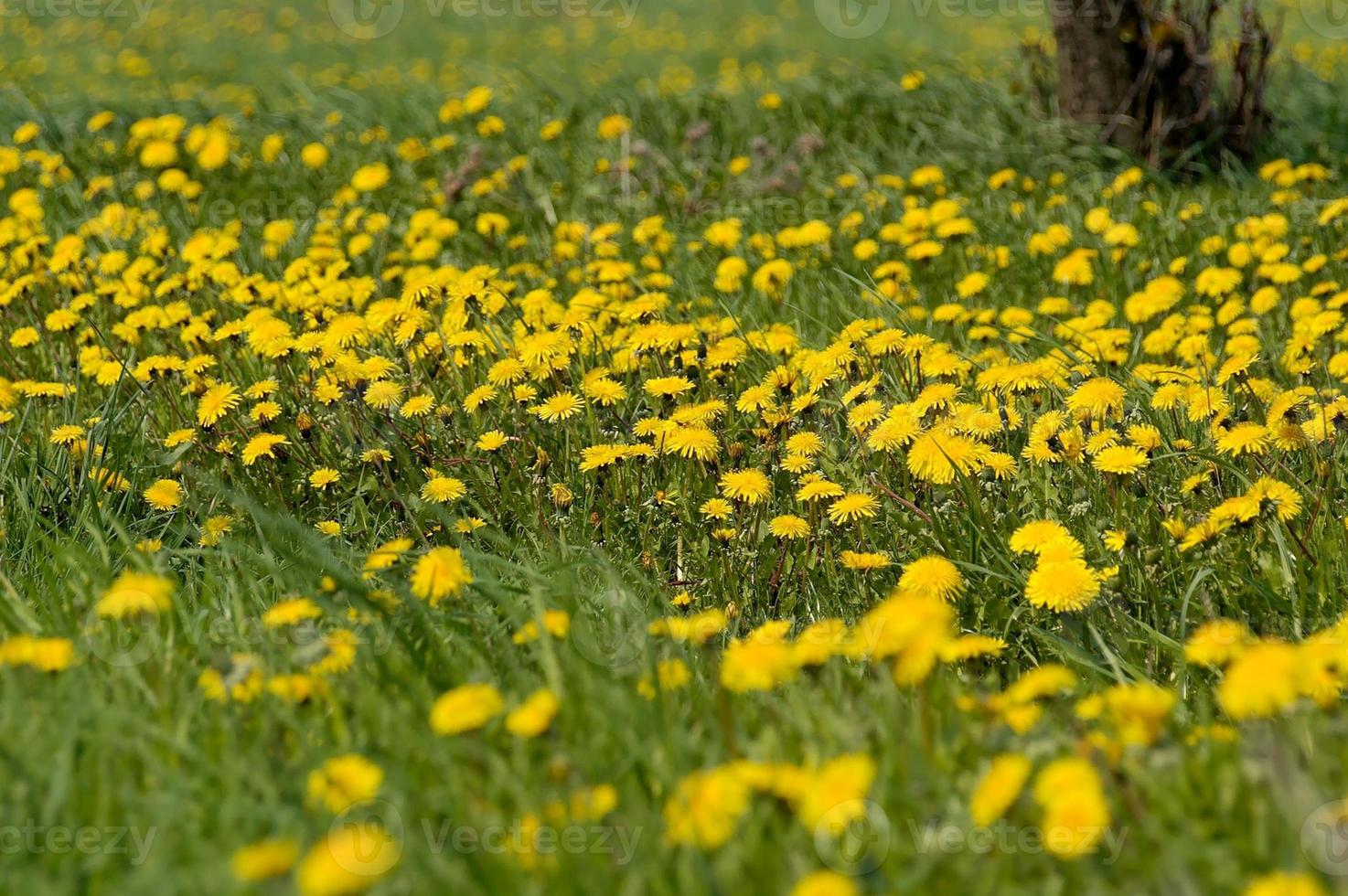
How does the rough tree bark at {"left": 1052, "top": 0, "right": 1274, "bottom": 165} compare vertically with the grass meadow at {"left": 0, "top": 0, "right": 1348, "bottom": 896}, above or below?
above

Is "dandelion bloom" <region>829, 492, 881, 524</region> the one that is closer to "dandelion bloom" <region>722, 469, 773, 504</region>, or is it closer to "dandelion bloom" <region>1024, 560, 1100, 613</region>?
"dandelion bloom" <region>722, 469, 773, 504</region>

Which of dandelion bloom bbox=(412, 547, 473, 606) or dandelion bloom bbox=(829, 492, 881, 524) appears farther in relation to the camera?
dandelion bloom bbox=(829, 492, 881, 524)

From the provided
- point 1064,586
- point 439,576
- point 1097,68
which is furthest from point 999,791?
point 1097,68

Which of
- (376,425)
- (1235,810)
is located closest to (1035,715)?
(1235,810)

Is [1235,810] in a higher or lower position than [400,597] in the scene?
higher

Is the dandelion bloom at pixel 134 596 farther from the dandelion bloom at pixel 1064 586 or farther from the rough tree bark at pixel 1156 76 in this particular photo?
the rough tree bark at pixel 1156 76

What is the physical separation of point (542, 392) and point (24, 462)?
130 cm

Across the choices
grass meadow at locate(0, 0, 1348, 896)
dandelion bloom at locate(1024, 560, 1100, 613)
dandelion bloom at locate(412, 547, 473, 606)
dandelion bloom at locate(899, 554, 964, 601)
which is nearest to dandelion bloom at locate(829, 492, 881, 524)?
grass meadow at locate(0, 0, 1348, 896)

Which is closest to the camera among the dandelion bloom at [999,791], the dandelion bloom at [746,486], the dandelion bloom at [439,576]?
the dandelion bloom at [999,791]

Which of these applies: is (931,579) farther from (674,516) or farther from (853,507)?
(674,516)

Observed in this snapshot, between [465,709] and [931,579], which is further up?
[465,709]

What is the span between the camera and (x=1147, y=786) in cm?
154

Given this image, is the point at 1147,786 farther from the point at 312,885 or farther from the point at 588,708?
the point at 312,885

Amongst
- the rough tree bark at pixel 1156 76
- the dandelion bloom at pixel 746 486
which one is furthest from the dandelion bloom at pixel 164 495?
the rough tree bark at pixel 1156 76
